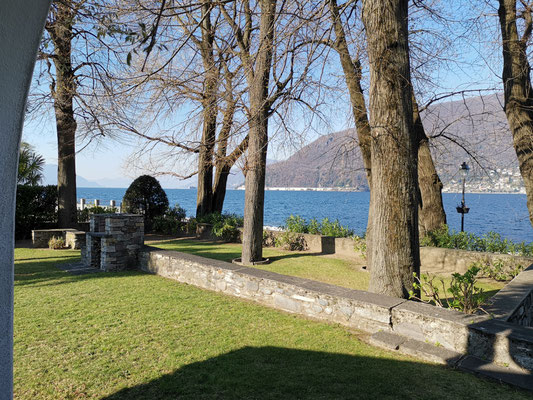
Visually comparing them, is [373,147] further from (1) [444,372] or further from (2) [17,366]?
(2) [17,366]

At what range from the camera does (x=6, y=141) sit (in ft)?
5.59

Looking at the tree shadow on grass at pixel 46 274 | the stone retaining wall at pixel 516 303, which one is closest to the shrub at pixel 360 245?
the stone retaining wall at pixel 516 303

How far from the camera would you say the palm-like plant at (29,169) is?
16.7 metres

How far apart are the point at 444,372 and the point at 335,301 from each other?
1.65 metres

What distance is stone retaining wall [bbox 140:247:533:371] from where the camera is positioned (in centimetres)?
378

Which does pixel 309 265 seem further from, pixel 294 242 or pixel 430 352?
pixel 430 352

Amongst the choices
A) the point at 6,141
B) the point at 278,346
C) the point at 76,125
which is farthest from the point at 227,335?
the point at 76,125

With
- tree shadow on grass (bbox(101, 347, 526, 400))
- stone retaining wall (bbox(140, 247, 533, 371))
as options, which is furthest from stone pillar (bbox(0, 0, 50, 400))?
stone retaining wall (bbox(140, 247, 533, 371))

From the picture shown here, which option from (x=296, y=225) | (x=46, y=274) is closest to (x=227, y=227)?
(x=296, y=225)

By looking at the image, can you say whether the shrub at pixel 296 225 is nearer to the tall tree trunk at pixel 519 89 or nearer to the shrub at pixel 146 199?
the tall tree trunk at pixel 519 89

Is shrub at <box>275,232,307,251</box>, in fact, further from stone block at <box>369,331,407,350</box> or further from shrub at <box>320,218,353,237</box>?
stone block at <box>369,331,407,350</box>

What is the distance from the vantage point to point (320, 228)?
12.2m

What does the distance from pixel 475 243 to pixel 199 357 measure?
8159 mm

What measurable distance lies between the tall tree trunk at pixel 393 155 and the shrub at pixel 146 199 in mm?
12260
